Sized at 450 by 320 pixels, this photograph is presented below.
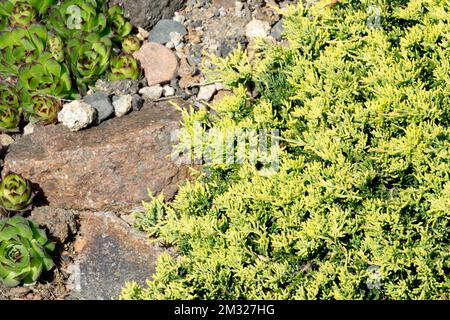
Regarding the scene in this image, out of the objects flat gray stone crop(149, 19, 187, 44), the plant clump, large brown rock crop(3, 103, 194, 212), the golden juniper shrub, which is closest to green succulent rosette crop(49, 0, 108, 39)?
the plant clump

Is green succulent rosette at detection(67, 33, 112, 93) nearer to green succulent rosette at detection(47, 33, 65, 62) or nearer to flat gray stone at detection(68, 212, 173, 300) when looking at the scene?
green succulent rosette at detection(47, 33, 65, 62)

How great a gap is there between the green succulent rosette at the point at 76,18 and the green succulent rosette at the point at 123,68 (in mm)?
235

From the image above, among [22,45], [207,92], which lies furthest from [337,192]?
[22,45]

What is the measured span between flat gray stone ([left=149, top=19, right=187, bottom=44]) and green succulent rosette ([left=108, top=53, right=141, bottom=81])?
333mm

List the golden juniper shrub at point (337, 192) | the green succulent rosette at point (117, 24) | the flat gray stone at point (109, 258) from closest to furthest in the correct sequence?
the golden juniper shrub at point (337, 192) < the flat gray stone at point (109, 258) < the green succulent rosette at point (117, 24)

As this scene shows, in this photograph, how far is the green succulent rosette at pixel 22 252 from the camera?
444 centimetres

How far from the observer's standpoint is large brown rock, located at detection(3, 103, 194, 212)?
4.89m

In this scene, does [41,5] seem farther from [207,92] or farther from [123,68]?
[207,92]

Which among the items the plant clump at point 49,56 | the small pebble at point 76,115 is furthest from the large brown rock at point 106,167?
the plant clump at point 49,56

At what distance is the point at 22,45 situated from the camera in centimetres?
508

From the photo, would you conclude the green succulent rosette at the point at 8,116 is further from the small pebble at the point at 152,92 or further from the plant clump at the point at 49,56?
the small pebble at the point at 152,92

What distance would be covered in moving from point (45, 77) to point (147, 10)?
949mm
